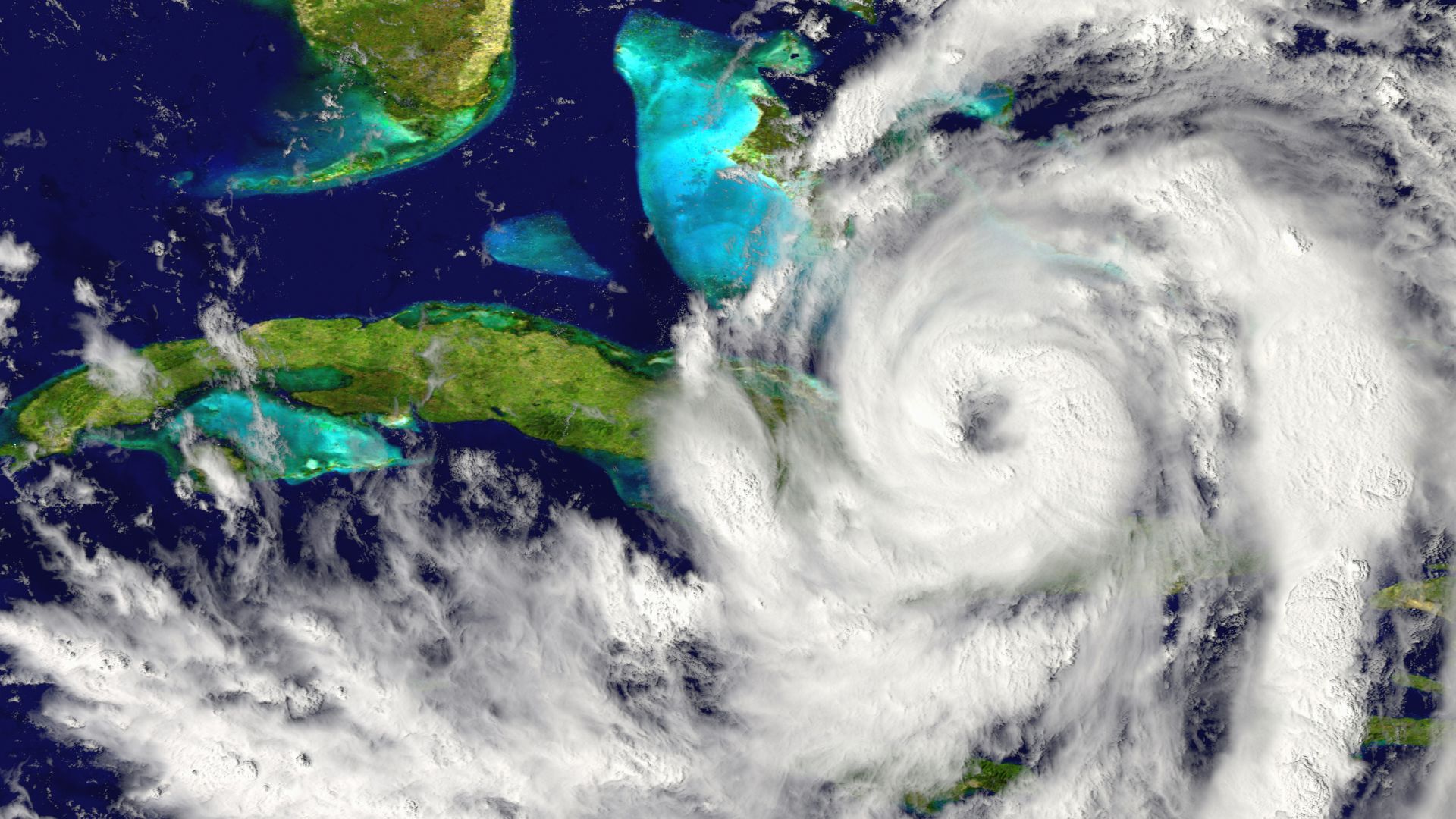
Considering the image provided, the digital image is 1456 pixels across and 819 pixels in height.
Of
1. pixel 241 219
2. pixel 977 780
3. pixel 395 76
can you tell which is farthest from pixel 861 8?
pixel 977 780

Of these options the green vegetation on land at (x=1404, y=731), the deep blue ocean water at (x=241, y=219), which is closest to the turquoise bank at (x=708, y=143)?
the deep blue ocean water at (x=241, y=219)

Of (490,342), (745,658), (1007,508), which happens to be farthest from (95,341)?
(1007,508)

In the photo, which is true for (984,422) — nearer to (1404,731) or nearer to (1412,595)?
(1412,595)

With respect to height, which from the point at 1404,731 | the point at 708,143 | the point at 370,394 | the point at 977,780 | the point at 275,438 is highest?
the point at 708,143

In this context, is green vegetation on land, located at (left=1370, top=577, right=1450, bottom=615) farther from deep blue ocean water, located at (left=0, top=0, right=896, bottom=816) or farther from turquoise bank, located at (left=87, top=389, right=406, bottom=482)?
turquoise bank, located at (left=87, top=389, right=406, bottom=482)

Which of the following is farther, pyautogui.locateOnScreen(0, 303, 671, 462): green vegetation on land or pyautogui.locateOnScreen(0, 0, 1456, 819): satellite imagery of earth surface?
pyautogui.locateOnScreen(0, 303, 671, 462): green vegetation on land

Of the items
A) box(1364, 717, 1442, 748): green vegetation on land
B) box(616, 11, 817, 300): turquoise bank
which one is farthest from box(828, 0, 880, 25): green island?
box(1364, 717, 1442, 748): green vegetation on land

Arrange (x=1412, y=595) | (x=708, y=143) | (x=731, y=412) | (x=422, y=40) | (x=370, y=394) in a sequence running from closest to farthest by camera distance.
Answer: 1. (x=1412, y=595)
2. (x=731, y=412)
3. (x=370, y=394)
4. (x=422, y=40)
5. (x=708, y=143)
